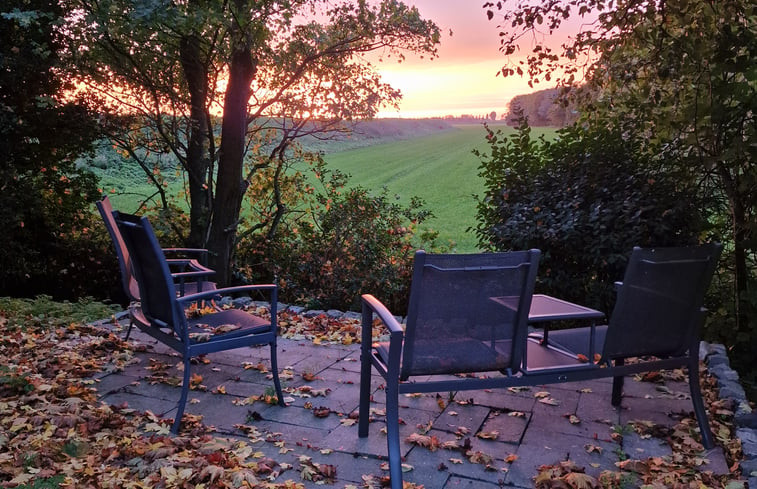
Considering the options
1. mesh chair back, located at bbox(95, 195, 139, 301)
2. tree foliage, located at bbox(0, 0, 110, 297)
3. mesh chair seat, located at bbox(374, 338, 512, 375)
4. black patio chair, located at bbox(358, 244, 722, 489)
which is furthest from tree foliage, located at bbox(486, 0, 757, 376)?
tree foliage, located at bbox(0, 0, 110, 297)

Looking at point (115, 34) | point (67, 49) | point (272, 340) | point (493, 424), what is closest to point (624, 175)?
point (493, 424)

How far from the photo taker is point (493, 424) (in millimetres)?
3357

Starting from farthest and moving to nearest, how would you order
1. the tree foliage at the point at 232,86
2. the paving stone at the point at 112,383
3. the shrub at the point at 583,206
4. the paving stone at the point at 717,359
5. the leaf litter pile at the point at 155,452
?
the tree foliage at the point at 232,86 < the shrub at the point at 583,206 < the paving stone at the point at 717,359 < the paving stone at the point at 112,383 < the leaf litter pile at the point at 155,452

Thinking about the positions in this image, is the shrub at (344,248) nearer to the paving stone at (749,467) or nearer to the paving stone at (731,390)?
the paving stone at (731,390)

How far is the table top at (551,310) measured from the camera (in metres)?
2.74

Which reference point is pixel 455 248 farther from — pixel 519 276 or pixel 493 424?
pixel 519 276

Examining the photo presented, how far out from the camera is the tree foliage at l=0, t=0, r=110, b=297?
25.3ft

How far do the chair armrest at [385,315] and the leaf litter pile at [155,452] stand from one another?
0.69m

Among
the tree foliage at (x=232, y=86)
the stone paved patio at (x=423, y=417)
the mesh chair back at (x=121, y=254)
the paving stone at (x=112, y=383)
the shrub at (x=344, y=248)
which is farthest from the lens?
the tree foliage at (x=232, y=86)

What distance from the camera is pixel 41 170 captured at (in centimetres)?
834

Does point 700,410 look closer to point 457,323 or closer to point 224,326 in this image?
point 457,323

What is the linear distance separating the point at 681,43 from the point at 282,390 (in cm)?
379

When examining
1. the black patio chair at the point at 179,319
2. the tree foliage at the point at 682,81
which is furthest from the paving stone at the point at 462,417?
the tree foliage at the point at 682,81

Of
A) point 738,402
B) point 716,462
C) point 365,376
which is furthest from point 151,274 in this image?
point 738,402
